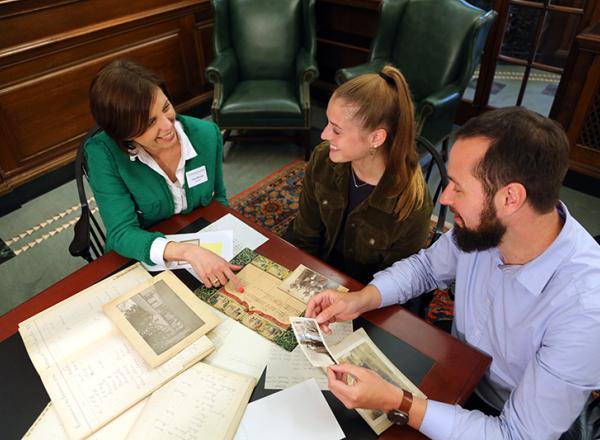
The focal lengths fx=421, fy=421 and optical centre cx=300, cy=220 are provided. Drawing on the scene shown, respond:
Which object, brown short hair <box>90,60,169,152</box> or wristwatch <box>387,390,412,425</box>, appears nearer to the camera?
wristwatch <box>387,390,412,425</box>

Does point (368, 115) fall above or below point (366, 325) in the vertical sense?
above

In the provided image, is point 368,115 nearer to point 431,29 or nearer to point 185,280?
point 185,280

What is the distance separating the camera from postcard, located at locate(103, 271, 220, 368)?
1.13 meters

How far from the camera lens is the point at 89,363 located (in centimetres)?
110

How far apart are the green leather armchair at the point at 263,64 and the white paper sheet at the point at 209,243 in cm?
201

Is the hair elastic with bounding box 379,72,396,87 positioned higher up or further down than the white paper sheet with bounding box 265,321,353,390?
higher up

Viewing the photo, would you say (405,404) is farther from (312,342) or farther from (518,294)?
(518,294)

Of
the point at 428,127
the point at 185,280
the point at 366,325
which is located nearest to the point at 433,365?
the point at 366,325

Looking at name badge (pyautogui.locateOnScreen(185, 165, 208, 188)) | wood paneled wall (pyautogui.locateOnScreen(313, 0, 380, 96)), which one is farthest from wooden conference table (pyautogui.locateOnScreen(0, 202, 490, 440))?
wood paneled wall (pyautogui.locateOnScreen(313, 0, 380, 96))

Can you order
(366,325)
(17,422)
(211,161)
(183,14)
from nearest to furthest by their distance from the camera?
(17,422), (366,325), (211,161), (183,14)

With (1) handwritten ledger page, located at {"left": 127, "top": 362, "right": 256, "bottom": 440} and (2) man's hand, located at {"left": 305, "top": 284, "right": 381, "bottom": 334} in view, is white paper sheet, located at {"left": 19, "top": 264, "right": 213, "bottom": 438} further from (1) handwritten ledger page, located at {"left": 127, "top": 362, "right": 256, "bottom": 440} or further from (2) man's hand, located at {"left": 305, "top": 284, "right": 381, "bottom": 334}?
(2) man's hand, located at {"left": 305, "top": 284, "right": 381, "bottom": 334}

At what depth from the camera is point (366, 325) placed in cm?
121

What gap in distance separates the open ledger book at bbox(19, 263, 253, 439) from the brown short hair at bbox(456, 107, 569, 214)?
0.86 meters

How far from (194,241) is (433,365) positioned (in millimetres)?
877
